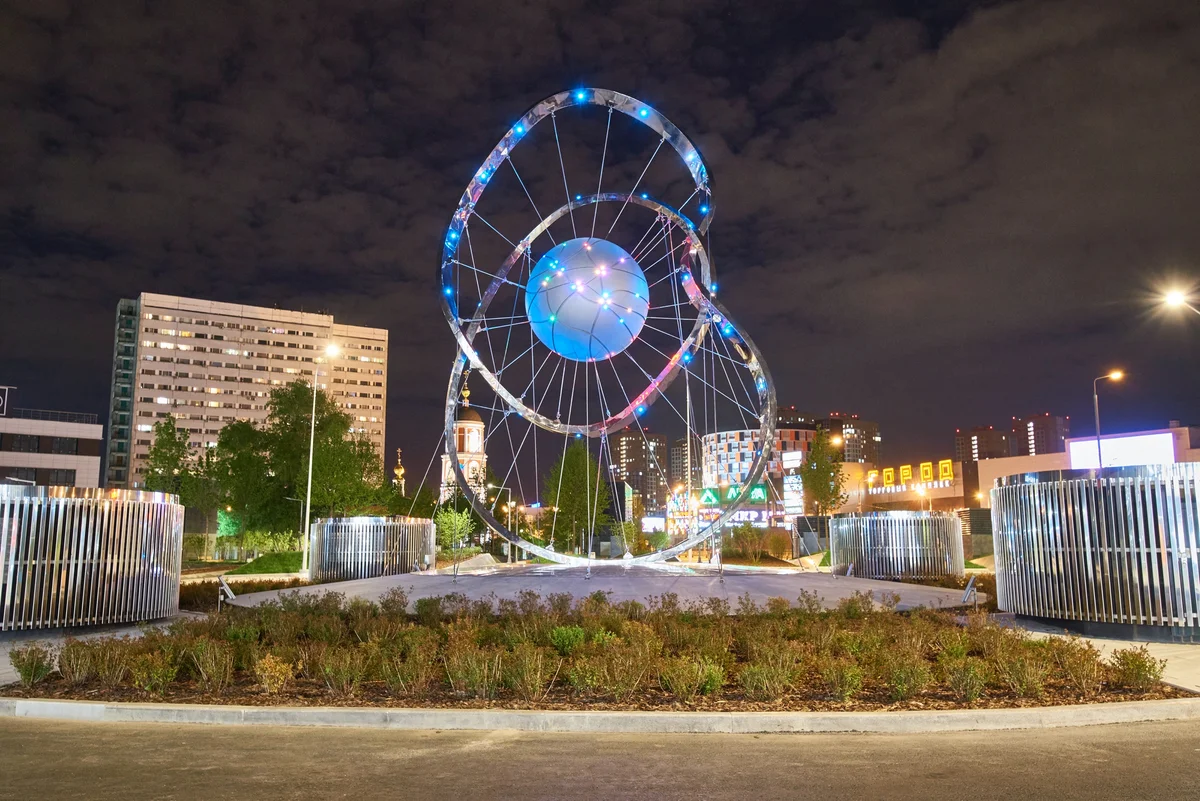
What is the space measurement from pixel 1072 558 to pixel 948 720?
28.2 feet

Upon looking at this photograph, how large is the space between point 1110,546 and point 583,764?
12.0 metres

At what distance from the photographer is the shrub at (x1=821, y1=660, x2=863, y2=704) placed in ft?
33.6

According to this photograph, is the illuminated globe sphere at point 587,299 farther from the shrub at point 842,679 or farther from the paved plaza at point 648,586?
the shrub at point 842,679

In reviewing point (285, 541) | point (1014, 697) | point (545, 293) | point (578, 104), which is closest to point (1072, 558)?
point (1014, 697)

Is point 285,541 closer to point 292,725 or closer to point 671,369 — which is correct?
point 671,369

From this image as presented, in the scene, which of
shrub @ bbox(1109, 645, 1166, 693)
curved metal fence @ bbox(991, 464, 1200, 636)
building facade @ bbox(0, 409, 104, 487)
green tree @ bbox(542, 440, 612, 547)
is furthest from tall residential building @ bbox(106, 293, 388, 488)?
shrub @ bbox(1109, 645, 1166, 693)

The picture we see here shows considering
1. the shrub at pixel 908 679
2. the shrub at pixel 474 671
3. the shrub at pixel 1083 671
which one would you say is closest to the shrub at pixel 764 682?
the shrub at pixel 908 679

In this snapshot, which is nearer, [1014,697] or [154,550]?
[1014,697]

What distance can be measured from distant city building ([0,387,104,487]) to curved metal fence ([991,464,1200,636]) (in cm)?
8881

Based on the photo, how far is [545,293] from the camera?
2097 centimetres

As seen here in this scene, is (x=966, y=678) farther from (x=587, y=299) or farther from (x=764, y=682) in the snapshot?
(x=587, y=299)

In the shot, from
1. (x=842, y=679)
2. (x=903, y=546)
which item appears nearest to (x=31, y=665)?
(x=842, y=679)

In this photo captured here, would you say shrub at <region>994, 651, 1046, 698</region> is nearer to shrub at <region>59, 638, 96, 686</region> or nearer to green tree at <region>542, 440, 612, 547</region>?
shrub at <region>59, 638, 96, 686</region>

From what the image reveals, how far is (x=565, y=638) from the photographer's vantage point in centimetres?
1383
